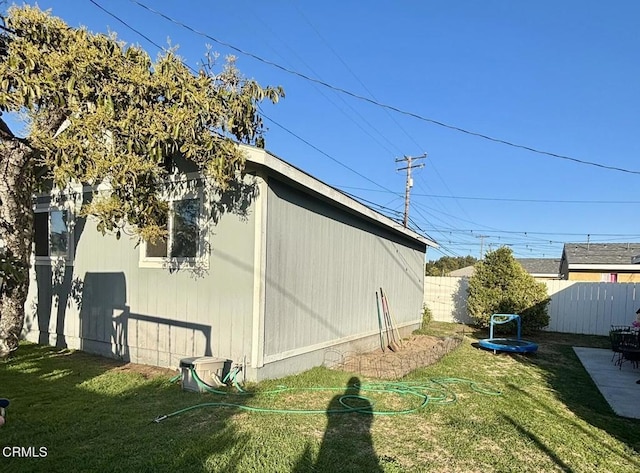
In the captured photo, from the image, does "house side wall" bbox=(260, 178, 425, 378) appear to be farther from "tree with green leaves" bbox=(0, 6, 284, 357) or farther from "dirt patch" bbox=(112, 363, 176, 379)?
"dirt patch" bbox=(112, 363, 176, 379)

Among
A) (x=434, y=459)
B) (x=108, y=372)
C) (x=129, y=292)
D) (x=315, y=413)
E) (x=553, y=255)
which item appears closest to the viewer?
(x=434, y=459)

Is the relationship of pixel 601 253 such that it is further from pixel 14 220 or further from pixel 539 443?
pixel 14 220

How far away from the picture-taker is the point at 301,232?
22.7ft

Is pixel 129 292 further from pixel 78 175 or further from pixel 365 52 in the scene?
pixel 365 52

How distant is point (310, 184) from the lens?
6.62 metres

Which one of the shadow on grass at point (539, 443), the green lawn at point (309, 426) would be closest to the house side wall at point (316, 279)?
the green lawn at point (309, 426)

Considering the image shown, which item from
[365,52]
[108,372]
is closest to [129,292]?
[108,372]

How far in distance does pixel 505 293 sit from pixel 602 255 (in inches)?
522

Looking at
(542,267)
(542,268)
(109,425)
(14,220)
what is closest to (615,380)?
(109,425)

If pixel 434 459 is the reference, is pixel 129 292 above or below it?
above

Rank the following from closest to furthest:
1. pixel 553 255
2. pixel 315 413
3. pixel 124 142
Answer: pixel 315 413, pixel 124 142, pixel 553 255

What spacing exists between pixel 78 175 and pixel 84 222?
10.4 feet

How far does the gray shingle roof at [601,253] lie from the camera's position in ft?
71.9

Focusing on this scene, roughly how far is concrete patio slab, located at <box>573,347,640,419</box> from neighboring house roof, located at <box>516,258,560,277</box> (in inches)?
939
